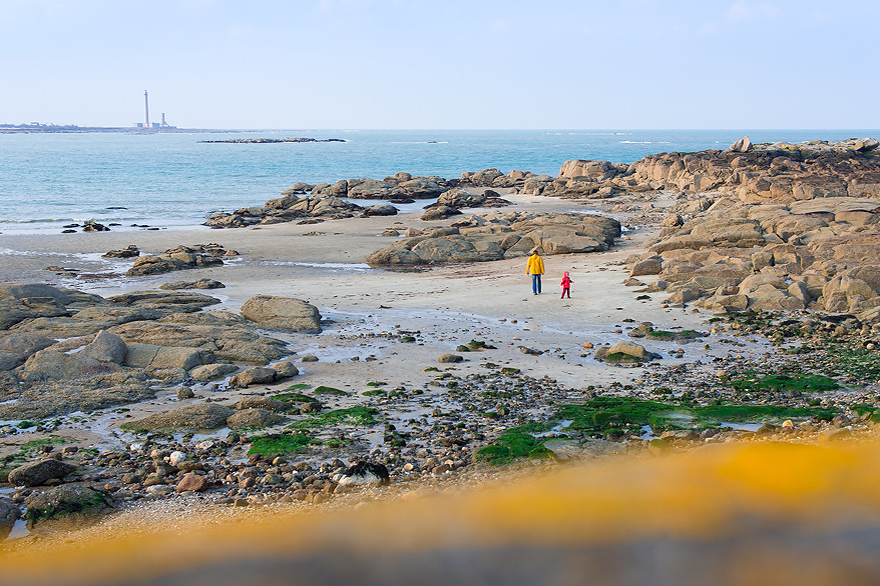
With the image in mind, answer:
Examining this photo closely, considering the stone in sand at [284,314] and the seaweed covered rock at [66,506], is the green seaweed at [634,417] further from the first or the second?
the stone in sand at [284,314]

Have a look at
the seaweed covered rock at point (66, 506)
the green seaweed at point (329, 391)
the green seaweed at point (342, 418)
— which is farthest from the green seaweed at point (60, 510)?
the green seaweed at point (329, 391)

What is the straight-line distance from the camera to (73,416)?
10062mm

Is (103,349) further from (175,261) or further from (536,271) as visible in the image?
(175,261)

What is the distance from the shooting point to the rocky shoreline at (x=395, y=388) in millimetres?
8062

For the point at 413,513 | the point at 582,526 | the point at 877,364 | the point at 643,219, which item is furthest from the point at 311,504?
the point at 643,219

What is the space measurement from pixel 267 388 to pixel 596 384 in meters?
5.22

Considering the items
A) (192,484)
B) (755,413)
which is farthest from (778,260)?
(192,484)

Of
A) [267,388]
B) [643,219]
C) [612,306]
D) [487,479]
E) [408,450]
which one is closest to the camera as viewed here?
[487,479]

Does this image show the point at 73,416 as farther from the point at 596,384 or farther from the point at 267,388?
the point at 596,384

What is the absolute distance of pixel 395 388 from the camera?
37.0ft

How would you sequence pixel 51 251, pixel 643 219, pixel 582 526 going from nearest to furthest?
pixel 582 526 < pixel 51 251 < pixel 643 219

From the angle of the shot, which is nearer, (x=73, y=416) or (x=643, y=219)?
(x=73, y=416)

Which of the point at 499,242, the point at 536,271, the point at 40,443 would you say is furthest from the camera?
the point at 499,242

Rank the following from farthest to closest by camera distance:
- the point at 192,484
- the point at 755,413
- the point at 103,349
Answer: the point at 103,349 → the point at 755,413 → the point at 192,484
